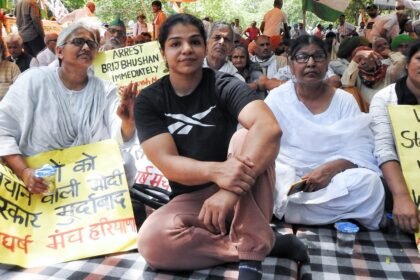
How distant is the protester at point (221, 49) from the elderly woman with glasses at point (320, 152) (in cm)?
147

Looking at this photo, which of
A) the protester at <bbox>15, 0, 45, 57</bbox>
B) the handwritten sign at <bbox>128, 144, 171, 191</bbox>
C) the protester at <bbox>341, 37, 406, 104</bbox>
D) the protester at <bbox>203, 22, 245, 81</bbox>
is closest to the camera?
the handwritten sign at <bbox>128, 144, 171, 191</bbox>

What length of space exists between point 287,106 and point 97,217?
1510mm

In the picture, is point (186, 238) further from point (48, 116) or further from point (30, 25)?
point (30, 25)

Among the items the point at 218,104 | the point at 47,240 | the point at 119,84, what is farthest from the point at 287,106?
the point at 119,84

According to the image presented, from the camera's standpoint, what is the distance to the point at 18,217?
259 cm

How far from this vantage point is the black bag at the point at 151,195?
3.00 metres

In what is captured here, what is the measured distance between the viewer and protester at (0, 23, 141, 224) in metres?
2.81

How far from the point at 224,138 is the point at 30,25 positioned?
614 cm

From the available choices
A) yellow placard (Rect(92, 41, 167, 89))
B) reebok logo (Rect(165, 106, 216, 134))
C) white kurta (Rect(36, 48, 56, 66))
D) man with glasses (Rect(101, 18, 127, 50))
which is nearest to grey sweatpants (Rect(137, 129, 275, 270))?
reebok logo (Rect(165, 106, 216, 134))

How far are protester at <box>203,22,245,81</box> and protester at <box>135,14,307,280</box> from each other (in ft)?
7.39

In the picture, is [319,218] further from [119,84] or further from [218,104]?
[119,84]

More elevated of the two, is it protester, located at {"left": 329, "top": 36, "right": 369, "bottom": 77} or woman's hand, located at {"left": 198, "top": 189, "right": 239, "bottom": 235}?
protester, located at {"left": 329, "top": 36, "right": 369, "bottom": 77}

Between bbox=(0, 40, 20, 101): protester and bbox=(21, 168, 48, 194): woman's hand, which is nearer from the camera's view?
bbox=(21, 168, 48, 194): woman's hand

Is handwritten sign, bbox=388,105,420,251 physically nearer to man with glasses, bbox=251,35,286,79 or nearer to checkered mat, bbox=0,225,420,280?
checkered mat, bbox=0,225,420,280
